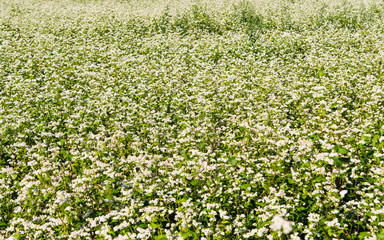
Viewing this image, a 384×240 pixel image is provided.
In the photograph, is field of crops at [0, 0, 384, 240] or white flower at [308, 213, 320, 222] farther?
field of crops at [0, 0, 384, 240]

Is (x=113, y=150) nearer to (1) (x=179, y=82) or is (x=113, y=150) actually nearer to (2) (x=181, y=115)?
(2) (x=181, y=115)

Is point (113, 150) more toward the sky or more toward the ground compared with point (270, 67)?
more toward the ground

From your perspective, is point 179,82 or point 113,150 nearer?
point 113,150

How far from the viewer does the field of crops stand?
17.0 ft

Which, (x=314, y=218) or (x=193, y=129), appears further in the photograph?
(x=193, y=129)

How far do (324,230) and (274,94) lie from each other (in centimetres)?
576

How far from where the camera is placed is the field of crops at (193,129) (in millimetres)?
5191

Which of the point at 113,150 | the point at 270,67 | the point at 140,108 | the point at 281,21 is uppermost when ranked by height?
the point at 281,21

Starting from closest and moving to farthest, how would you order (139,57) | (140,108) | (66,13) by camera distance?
(140,108)
(139,57)
(66,13)

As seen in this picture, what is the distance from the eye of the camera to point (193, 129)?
778 cm

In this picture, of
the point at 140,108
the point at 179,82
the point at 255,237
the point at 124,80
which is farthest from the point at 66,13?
the point at 255,237

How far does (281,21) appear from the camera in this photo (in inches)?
689

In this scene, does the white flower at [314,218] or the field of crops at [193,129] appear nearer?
the white flower at [314,218]

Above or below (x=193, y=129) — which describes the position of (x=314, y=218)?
above
